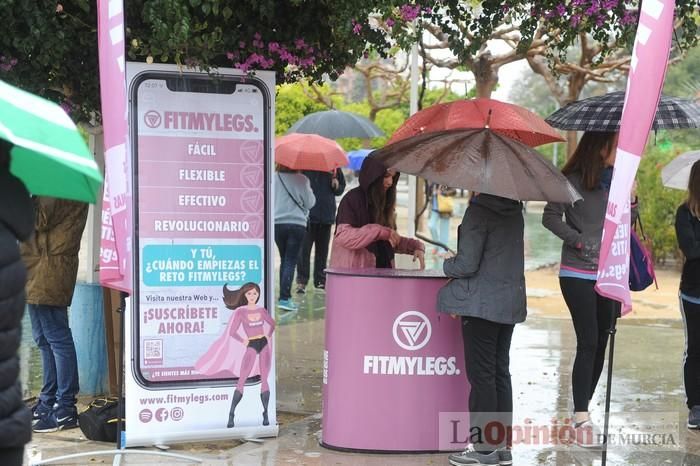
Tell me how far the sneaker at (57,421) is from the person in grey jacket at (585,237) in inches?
121

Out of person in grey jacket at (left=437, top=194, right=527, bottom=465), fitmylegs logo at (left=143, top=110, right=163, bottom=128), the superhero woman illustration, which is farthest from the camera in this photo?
the superhero woman illustration

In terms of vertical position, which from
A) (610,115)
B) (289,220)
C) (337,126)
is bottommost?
(289,220)

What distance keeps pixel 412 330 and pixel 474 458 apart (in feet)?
2.49

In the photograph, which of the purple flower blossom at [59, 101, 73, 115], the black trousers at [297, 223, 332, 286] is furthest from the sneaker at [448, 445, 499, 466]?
the black trousers at [297, 223, 332, 286]

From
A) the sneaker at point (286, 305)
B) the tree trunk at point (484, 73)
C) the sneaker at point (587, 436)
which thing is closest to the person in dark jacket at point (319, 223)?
the sneaker at point (286, 305)

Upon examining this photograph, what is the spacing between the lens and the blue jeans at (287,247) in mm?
11602

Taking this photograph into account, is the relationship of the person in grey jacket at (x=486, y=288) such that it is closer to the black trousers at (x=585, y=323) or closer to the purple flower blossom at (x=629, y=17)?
the black trousers at (x=585, y=323)

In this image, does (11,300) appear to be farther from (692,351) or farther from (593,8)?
(692,351)

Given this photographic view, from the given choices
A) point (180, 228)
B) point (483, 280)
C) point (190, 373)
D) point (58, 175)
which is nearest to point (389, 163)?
point (483, 280)

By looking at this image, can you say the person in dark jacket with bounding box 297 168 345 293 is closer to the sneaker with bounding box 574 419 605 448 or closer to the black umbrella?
the black umbrella

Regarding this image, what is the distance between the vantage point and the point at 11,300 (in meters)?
3.03

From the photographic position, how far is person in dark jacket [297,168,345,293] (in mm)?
12859

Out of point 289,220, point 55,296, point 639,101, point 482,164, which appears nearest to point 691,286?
point 482,164

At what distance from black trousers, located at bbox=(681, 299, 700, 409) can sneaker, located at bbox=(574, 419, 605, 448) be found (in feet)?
2.53
